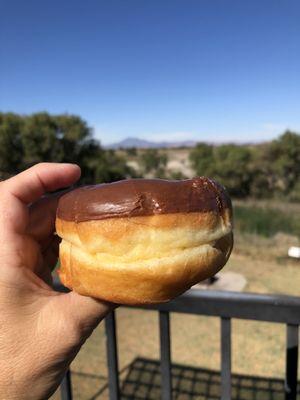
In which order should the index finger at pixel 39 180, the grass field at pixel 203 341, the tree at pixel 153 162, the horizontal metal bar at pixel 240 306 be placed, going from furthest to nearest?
the tree at pixel 153 162
the grass field at pixel 203 341
the horizontal metal bar at pixel 240 306
the index finger at pixel 39 180

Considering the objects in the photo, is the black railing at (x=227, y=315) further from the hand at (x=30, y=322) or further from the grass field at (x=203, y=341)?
the grass field at (x=203, y=341)

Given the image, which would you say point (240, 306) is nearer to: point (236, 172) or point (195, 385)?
point (195, 385)

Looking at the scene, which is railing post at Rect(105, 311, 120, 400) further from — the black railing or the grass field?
the grass field

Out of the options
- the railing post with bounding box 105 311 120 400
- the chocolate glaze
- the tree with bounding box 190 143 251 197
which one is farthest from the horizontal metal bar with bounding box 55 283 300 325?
the tree with bounding box 190 143 251 197

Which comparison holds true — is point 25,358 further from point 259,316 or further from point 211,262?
point 259,316

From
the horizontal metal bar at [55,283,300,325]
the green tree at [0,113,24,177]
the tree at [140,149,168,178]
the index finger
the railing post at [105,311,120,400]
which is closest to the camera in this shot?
the index finger

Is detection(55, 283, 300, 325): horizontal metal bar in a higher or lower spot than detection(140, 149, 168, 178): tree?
higher

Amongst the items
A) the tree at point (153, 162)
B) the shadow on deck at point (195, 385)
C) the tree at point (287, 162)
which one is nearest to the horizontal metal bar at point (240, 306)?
the shadow on deck at point (195, 385)

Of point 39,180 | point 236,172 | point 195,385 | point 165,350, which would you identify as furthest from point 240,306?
point 236,172
